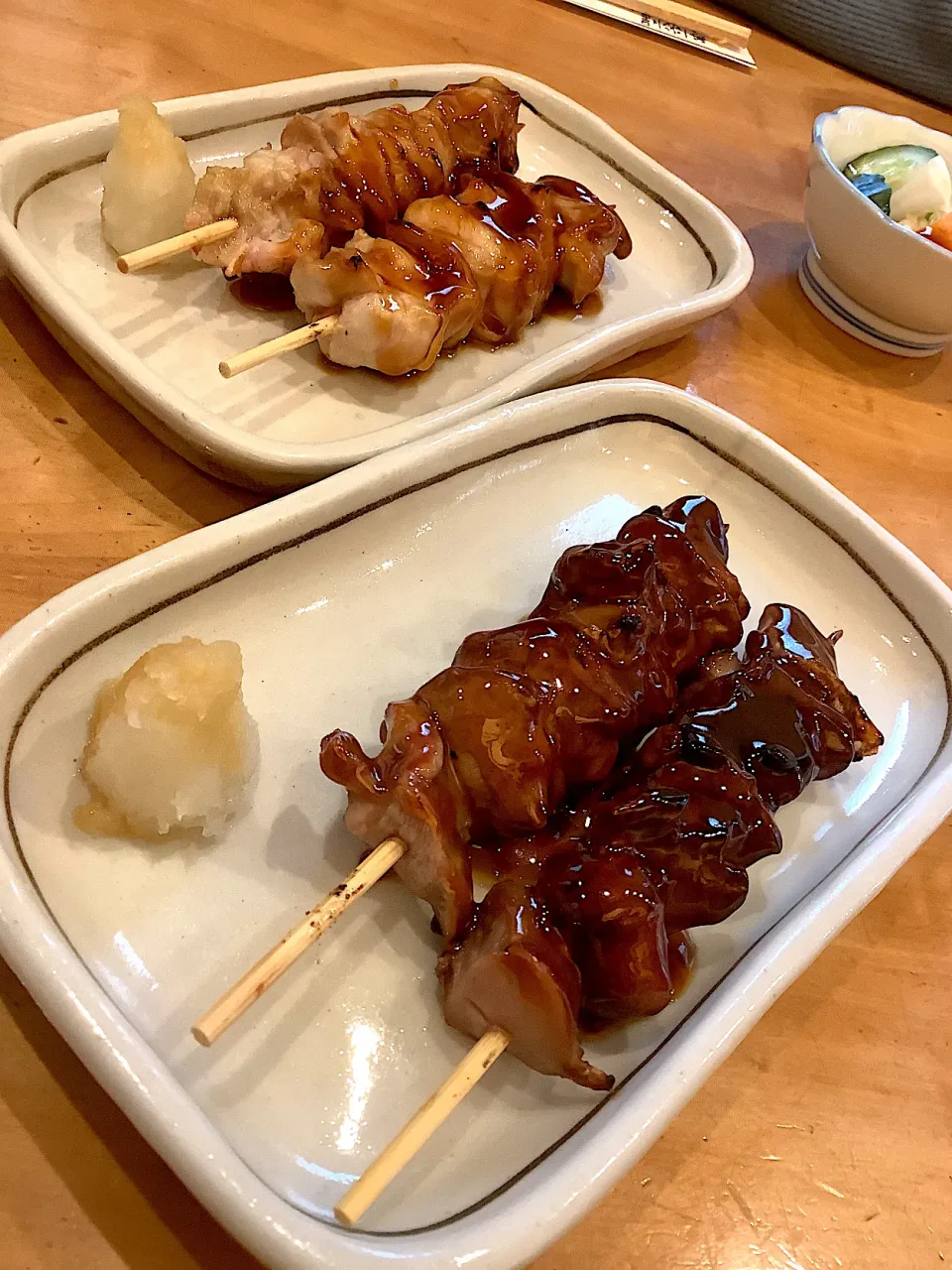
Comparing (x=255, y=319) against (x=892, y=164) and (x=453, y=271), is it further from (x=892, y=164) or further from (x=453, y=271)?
(x=892, y=164)

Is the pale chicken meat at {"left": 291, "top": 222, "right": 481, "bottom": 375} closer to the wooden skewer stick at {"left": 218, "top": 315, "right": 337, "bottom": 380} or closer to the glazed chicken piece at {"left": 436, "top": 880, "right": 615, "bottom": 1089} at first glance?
the wooden skewer stick at {"left": 218, "top": 315, "right": 337, "bottom": 380}

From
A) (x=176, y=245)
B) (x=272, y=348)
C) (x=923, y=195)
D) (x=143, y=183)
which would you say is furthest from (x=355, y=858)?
(x=923, y=195)

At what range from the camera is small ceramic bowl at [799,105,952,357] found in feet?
11.1

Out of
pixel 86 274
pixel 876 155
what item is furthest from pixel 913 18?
pixel 86 274

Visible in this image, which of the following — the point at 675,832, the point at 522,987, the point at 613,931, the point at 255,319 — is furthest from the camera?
the point at 255,319

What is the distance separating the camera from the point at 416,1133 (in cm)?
143

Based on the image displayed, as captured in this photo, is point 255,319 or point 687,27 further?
point 687,27

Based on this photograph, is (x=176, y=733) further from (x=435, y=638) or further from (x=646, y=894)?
(x=646, y=894)

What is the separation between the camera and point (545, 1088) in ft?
5.68

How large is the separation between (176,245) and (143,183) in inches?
14.2

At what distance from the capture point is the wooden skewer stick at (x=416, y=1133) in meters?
1.37

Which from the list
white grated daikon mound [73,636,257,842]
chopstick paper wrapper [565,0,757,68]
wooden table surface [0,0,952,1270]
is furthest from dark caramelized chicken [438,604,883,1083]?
chopstick paper wrapper [565,0,757,68]

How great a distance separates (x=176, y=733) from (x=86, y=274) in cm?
167

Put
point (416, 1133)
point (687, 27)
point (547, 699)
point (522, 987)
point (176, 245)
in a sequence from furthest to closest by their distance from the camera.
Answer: point (687, 27) < point (176, 245) < point (547, 699) < point (522, 987) < point (416, 1133)
